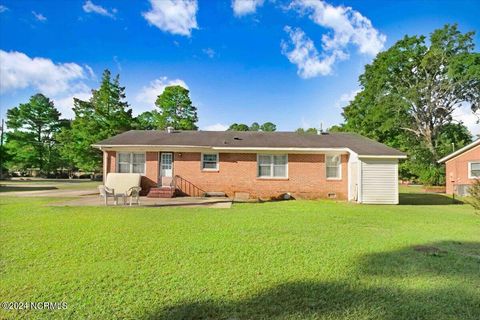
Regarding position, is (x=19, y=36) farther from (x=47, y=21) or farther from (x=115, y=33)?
(x=115, y=33)

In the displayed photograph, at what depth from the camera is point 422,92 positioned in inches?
1209

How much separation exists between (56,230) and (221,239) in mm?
4348

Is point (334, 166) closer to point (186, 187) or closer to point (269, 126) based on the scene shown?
point (186, 187)

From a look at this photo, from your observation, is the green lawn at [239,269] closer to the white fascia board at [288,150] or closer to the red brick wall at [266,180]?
the red brick wall at [266,180]

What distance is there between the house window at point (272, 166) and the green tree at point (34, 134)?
4116cm

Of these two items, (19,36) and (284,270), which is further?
(19,36)

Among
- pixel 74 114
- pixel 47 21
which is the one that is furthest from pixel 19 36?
pixel 74 114

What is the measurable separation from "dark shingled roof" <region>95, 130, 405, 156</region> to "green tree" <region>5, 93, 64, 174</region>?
110 ft

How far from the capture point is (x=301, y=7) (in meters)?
15.2

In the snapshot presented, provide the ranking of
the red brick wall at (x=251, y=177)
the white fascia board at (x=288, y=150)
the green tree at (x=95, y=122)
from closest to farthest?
the white fascia board at (x=288, y=150), the red brick wall at (x=251, y=177), the green tree at (x=95, y=122)

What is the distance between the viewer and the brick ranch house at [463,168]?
20.9m

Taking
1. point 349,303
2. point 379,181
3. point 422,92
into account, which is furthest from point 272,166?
point 422,92

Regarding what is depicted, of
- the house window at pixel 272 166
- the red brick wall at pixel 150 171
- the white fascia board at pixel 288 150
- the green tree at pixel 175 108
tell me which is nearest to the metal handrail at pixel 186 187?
the red brick wall at pixel 150 171

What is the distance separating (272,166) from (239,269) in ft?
39.3
